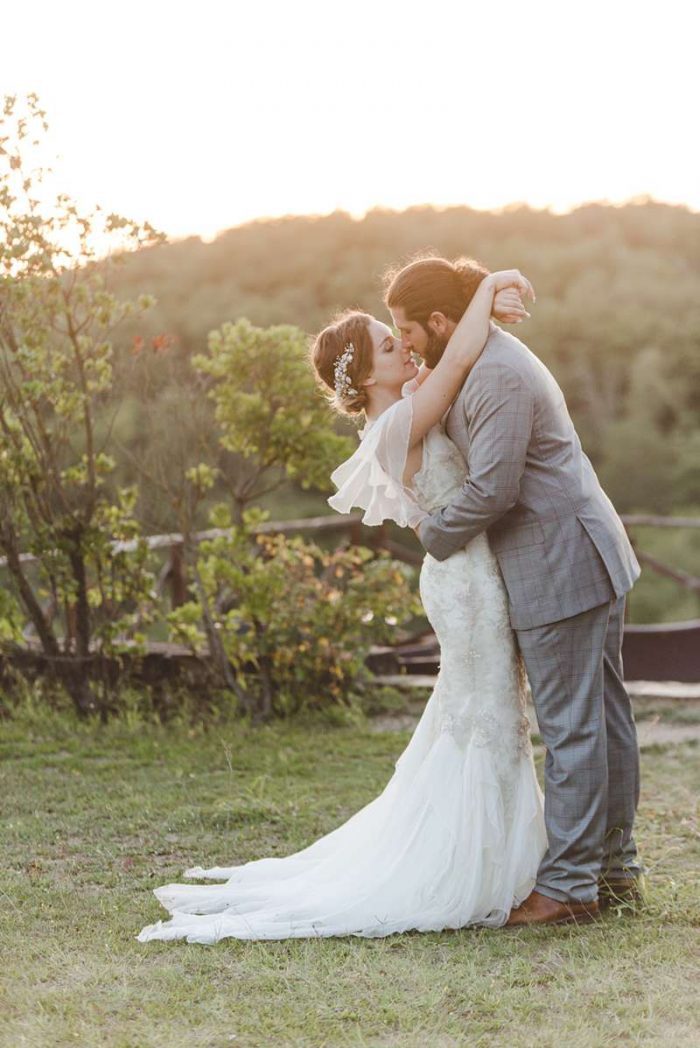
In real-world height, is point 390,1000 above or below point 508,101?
below

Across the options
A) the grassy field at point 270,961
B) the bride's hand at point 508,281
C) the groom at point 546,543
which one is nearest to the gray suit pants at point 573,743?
the groom at point 546,543

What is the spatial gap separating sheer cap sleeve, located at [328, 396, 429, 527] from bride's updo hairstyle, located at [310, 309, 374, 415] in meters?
0.11

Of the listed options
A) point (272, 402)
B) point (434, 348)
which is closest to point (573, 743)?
point (434, 348)

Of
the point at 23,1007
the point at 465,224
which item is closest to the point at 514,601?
the point at 23,1007

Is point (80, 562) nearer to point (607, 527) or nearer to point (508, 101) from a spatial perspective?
point (607, 527)

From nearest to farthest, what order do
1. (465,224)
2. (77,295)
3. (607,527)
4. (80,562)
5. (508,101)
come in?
(607,527)
(77,295)
(80,562)
(508,101)
(465,224)

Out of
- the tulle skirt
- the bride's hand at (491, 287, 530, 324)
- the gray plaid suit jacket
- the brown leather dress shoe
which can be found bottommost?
the brown leather dress shoe

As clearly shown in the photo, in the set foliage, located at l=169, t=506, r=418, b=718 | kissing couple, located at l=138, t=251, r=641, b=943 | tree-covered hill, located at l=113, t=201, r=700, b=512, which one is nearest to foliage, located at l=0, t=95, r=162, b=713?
foliage, located at l=169, t=506, r=418, b=718

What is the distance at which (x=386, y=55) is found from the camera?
590 inches

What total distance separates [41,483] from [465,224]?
18.0 m

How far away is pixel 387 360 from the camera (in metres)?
3.63

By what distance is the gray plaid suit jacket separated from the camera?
3350 mm

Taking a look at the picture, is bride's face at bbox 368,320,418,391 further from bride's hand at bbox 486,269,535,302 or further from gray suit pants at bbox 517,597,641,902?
gray suit pants at bbox 517,597,641,902

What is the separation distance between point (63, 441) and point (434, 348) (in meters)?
3.17
